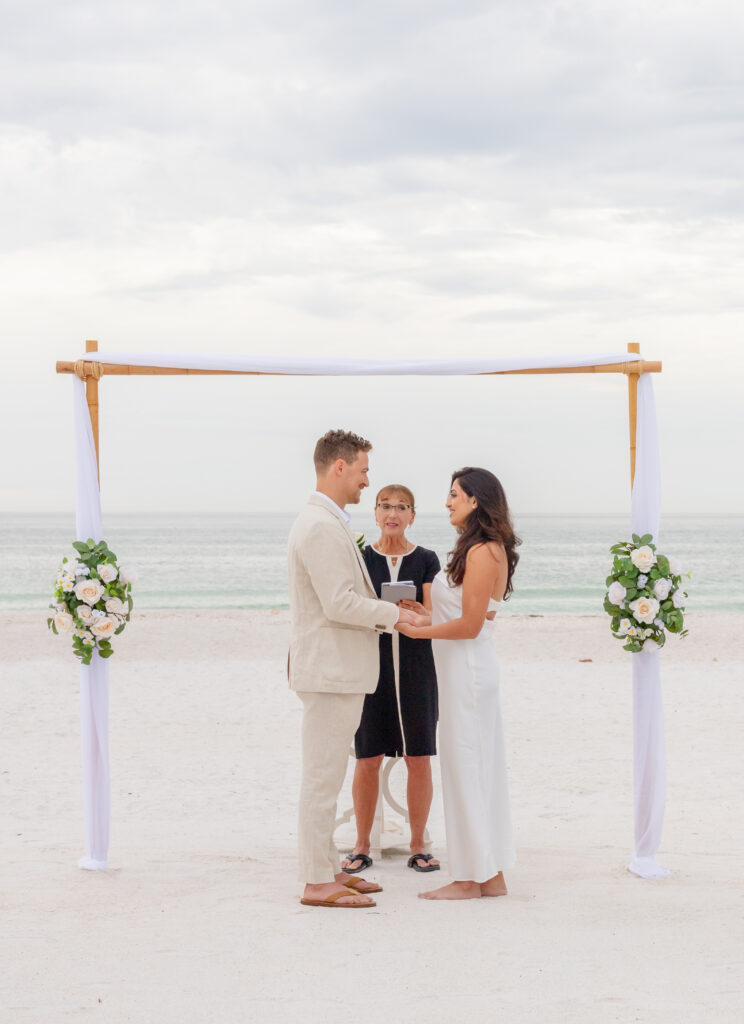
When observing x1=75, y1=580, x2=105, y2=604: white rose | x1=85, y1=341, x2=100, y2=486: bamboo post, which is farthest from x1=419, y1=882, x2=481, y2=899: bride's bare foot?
x1=85, y1=341, x2=100, y2=486: bamboo post

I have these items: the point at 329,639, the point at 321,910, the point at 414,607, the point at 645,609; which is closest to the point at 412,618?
the point at 414,607

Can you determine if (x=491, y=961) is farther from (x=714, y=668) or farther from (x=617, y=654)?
(x=617, y=654)

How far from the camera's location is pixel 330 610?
452 centimetres

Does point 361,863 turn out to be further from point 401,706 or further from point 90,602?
point 90,602

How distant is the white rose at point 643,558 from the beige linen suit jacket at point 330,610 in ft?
4.53

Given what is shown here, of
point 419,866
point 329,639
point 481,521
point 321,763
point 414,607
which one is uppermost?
point 481,521

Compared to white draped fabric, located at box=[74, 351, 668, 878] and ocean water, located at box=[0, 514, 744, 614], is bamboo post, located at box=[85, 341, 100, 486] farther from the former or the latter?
ocean water, located at box=[0, 514, 744, 614]

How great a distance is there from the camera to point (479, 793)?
15.6 ft

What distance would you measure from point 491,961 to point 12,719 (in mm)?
6635

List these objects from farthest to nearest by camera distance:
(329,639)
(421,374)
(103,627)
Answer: (421,374), (103,627), (329,639)

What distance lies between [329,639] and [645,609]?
163 centimetres

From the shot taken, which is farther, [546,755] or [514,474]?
[514,474]

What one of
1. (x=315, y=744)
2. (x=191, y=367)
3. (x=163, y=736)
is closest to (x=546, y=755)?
(x=163, y=736)

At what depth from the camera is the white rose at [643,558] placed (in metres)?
5.16
